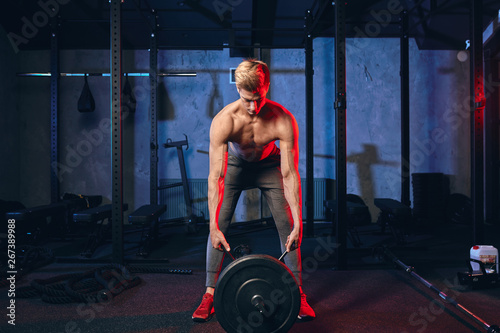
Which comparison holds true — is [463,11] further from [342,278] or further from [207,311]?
[207,311]

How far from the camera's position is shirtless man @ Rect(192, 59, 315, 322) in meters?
1.42

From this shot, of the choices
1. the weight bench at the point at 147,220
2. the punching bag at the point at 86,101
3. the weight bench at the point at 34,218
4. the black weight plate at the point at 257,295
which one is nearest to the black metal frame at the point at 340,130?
the black weight plate at the point at 257,295

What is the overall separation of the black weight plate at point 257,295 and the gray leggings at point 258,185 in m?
0.50

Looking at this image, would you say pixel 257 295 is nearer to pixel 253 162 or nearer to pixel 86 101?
pixel 253 162

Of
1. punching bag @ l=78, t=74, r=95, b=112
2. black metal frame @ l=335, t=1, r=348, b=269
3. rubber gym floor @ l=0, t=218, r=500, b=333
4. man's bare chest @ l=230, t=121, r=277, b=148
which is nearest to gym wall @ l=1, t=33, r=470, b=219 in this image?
punching bag @ l=78, t=74, r=95, b=112

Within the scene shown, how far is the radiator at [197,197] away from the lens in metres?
4.59

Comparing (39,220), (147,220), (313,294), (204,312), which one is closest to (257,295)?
(204,312)

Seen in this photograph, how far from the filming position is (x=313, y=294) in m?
2.02

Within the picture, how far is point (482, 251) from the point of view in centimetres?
221

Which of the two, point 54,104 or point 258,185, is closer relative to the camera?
point 258,185

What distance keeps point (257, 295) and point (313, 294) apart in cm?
95

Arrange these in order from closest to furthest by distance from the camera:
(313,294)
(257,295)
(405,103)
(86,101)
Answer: (257,295) < (313,294) < (405,103) < (86,101)

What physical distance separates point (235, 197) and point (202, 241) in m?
1.94

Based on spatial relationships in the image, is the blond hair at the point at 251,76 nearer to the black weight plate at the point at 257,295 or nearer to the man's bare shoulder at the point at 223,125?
the man's bare shoulder at the point at 223,125
